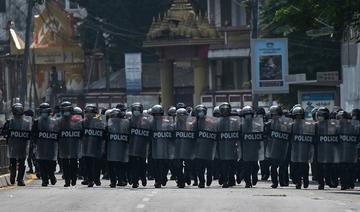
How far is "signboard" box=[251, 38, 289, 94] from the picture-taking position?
4825 centimetres

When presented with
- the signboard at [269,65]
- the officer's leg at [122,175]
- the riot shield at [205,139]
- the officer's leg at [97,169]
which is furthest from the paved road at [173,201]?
the signboard at [269,65]

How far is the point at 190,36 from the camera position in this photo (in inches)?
2761

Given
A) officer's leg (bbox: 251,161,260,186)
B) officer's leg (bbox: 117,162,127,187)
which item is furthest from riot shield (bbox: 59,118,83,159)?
officer's leg (bbox: 251,161,260,186)

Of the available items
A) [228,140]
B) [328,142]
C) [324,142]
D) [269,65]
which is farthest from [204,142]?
[269,65]

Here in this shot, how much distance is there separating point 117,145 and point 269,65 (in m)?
18.2

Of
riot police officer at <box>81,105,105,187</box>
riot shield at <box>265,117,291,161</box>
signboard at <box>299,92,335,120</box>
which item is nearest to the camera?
riot police officer at <box>81,105,105,187</box>

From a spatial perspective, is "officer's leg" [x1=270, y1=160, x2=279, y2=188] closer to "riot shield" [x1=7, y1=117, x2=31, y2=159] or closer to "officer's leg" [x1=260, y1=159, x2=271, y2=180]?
"officer's leg" [x1=260, y1=159, x2=271, y2=180]

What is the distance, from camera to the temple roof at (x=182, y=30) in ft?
228

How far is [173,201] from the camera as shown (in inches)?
942

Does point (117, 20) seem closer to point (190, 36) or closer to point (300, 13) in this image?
point (190, 36)

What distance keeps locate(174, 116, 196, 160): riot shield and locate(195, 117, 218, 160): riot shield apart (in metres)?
0.13

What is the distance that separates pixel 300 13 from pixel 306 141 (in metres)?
3.99

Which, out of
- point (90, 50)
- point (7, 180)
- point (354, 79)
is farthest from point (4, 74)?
point (7, 180)

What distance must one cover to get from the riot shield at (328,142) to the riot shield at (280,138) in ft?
2.64
